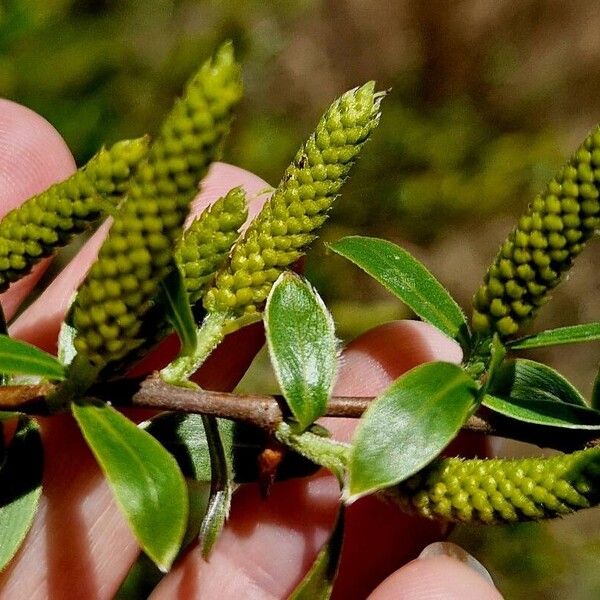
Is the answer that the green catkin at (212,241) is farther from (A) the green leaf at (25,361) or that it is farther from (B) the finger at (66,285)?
(B) the finger at (66,285)

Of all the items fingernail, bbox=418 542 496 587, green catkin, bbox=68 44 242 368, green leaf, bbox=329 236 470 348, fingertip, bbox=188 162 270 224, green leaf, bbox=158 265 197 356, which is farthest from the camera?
fingertip, bbox=188 162 270 224

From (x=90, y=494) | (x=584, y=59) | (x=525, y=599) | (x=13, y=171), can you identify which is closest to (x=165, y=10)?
(x=13, y=171)

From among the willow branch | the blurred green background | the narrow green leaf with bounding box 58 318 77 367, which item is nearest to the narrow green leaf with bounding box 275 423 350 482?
the willow branch

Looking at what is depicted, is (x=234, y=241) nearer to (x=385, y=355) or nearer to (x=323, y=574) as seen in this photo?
(x=323, y=574)

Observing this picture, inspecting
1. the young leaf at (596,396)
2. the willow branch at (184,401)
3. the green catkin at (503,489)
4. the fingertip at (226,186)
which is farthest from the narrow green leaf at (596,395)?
the fingertip at (226,186)

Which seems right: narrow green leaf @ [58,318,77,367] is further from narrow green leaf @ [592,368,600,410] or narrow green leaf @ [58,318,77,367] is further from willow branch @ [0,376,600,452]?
narrow green leaf @ [592,368,600,410]

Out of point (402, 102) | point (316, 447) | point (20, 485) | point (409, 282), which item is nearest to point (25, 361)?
point (20, 485)
